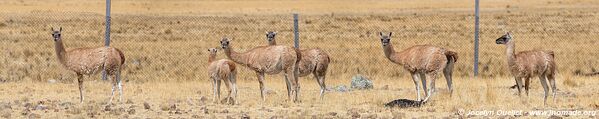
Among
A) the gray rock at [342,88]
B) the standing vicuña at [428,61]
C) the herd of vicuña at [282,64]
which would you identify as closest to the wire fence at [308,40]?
the gray rock at [342,88]

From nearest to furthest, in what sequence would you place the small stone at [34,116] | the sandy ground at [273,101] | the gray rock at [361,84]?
1. the small stone at [34,116]
2. the sandy ground at [273,101]
3. the gray rock at [361,84]

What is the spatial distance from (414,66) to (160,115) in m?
3.96

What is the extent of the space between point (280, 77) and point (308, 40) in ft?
54.5

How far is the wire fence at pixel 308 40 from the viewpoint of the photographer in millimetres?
23453

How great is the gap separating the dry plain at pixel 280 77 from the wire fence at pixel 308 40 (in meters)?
0.05

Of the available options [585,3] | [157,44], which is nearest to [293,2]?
[585,3]

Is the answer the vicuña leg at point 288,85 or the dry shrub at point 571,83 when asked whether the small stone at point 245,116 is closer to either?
the vicuña leg at point 288,85

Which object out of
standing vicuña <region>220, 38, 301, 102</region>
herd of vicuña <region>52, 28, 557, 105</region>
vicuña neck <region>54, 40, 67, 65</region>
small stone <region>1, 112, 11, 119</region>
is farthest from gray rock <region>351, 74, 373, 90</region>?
small stone <region>1, 112, 11, 119</region>

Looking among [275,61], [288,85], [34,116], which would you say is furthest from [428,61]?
[34,116]

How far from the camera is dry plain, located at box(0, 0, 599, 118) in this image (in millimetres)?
14008

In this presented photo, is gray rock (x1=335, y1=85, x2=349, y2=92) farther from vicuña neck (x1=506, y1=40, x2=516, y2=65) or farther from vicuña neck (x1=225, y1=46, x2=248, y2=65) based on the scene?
vicuña neck (x1=506, y1=40, x2=516, y2=65)

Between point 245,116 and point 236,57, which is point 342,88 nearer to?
point 236,57

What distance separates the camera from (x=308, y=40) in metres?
36.9

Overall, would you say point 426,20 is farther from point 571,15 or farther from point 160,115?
point 160,115
